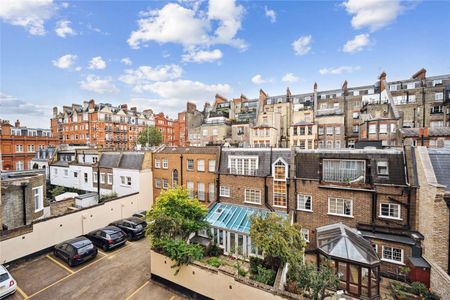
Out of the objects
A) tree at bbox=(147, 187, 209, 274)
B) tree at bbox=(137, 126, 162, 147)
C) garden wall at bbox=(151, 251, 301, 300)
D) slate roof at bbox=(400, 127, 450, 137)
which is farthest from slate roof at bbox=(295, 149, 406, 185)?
tree at bbox=(137, 126, 162, 147)

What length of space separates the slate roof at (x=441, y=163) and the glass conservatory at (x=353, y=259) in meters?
6.43

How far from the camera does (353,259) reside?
424 inches

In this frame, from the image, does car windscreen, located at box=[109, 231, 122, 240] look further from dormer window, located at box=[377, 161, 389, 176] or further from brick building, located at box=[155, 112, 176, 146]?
brick building, located at box=[155, 112, 176, 146]

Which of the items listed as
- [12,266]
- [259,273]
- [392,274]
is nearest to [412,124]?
[392,274]

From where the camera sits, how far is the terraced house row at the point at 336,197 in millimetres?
12891

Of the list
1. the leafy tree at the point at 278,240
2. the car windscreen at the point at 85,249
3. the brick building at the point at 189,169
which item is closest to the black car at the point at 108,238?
the car windscreen at the point at 85,249

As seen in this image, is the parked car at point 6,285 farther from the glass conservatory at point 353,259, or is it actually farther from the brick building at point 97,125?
the brick building at point 97,125

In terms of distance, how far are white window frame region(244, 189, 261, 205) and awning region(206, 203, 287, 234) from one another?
675 millimetres

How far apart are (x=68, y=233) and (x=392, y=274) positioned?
25.0 metres

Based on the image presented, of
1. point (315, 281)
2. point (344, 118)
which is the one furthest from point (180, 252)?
point (344, 118)

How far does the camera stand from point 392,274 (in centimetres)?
1310

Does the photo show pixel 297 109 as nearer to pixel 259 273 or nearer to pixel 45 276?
pixel 259 273

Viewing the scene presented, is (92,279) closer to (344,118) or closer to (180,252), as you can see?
(180,252)

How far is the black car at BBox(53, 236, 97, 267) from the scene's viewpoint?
536 inches
